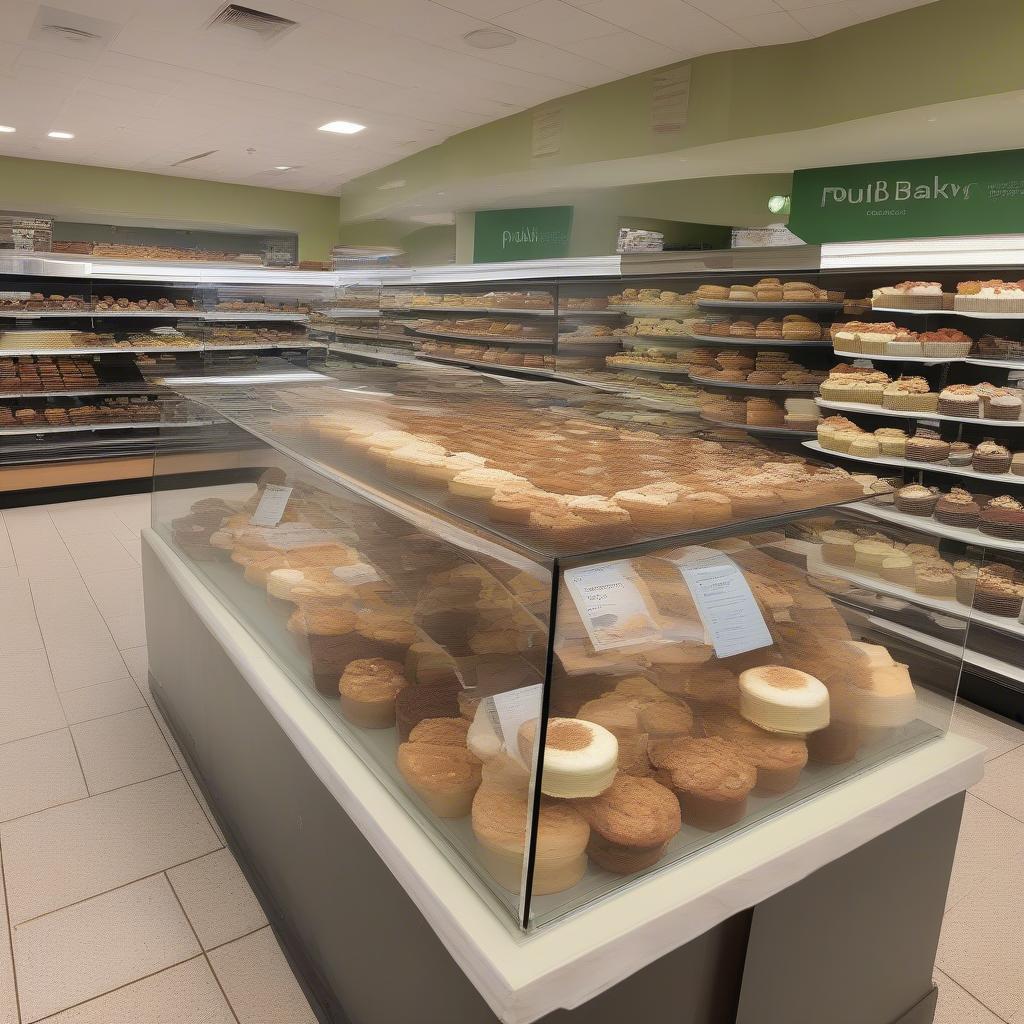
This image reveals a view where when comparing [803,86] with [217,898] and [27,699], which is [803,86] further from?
[27,699]

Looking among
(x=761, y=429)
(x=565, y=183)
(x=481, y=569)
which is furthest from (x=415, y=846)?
(x=565, y=183)

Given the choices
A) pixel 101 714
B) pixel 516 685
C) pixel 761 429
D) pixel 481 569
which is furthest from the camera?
pixel 761 429

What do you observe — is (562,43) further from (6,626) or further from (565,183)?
(6,626)

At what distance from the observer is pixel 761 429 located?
16.3 ft

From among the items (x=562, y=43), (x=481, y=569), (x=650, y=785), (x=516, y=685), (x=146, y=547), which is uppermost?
(x=562, y=43)

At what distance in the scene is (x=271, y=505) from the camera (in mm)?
2605

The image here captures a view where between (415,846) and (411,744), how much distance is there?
223mm

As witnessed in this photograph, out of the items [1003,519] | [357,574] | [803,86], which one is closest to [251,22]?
[803,86]

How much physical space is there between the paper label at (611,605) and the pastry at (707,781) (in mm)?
209

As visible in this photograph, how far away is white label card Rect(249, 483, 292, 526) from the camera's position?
2.53m

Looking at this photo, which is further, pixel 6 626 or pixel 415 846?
pixel 6 626

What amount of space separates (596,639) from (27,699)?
291cm

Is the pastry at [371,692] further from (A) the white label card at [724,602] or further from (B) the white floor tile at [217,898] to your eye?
(B) the white floor tile at [217,898]

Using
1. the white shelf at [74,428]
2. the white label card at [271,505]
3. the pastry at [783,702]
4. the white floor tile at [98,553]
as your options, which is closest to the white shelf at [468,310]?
the white shelf at [74,428]
